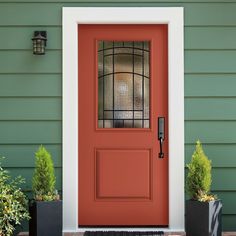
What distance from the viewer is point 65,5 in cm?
537

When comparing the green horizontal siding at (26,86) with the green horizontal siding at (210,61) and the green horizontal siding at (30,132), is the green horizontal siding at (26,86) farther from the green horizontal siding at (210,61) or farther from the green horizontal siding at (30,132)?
the green horizontal siding at (210,61)

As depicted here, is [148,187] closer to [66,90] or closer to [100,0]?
[66,90]

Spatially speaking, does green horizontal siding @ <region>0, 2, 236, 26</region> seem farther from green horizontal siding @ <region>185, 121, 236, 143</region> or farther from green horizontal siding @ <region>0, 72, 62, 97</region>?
green horizontal siding @ <region>185, 121, 236, 143</region>

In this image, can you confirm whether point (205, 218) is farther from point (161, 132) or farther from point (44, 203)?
point (44, 203)

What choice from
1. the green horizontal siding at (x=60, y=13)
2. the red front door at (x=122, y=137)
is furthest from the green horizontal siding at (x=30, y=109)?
the green horizontal siding at (x=60, y=13)

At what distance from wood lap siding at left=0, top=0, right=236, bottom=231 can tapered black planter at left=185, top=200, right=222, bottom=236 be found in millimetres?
510

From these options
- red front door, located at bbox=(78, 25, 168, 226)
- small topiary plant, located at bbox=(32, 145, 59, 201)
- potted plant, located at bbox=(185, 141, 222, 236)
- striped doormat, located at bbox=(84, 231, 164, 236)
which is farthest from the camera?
red front door, located at bbox=(78, 25, 168, 226)

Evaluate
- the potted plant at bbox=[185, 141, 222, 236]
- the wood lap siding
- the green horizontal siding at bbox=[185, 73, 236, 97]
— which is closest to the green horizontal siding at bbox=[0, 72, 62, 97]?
the wood lap siding

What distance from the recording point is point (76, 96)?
5375 mm

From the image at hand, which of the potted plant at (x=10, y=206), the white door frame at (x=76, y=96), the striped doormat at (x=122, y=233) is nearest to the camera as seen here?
the potted plant at (x=10, y=206)

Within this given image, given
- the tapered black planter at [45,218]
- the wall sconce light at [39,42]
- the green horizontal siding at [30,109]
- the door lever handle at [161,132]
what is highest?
the wall sconce light at [39,42]

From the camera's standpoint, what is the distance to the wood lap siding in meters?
5.38

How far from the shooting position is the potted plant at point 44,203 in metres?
4.91

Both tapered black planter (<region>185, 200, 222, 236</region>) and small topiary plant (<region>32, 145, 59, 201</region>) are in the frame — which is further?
small topiary plant (<region>32, 145, 59, 201</region>)
